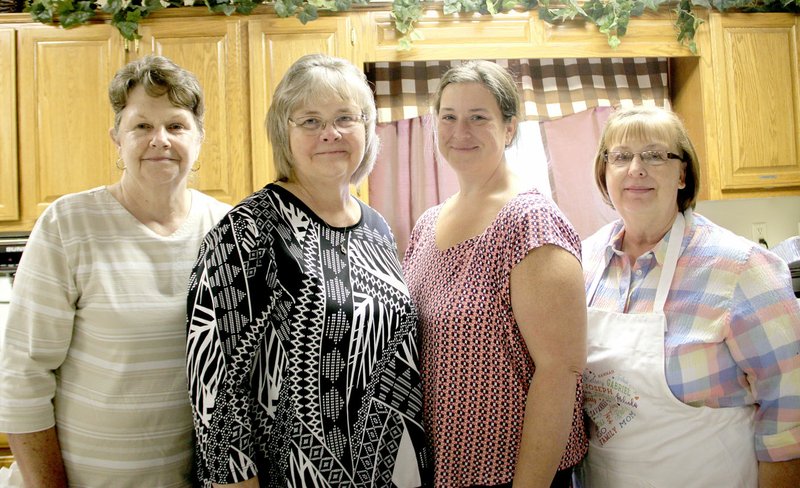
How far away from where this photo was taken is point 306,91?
3.83ft

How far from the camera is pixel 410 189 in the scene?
2705 millimetres

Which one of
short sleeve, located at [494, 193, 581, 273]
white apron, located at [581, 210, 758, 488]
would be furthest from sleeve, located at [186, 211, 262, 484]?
white apron, located at [581, 210, 758, 488]

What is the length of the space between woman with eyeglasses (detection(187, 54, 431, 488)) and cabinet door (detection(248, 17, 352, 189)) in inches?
44.1

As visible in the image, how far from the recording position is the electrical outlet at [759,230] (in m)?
2.90

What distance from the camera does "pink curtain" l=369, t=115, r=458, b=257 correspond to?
2691 millimetres

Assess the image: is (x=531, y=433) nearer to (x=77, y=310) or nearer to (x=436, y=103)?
(x=436, y=103)

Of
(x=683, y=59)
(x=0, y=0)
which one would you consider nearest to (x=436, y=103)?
(x=683, y=59)

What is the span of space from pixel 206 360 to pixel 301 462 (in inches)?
9.9

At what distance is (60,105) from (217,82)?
598 mm

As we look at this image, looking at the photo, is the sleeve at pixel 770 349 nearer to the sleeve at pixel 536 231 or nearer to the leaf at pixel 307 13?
the sleeve at pixel 536 231

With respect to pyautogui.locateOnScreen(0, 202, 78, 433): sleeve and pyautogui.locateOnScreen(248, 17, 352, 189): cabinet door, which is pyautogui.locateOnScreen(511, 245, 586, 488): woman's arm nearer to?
pyautogui.locateOnScreen(0, 202, 78, 433): sleeve

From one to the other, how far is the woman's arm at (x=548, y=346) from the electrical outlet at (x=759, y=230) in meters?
2.27

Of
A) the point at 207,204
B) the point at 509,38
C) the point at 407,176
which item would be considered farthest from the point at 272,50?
the point at 207,204

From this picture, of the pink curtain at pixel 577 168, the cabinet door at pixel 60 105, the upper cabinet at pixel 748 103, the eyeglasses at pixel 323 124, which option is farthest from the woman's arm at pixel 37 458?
the upper cabinet at pixel 748 103
